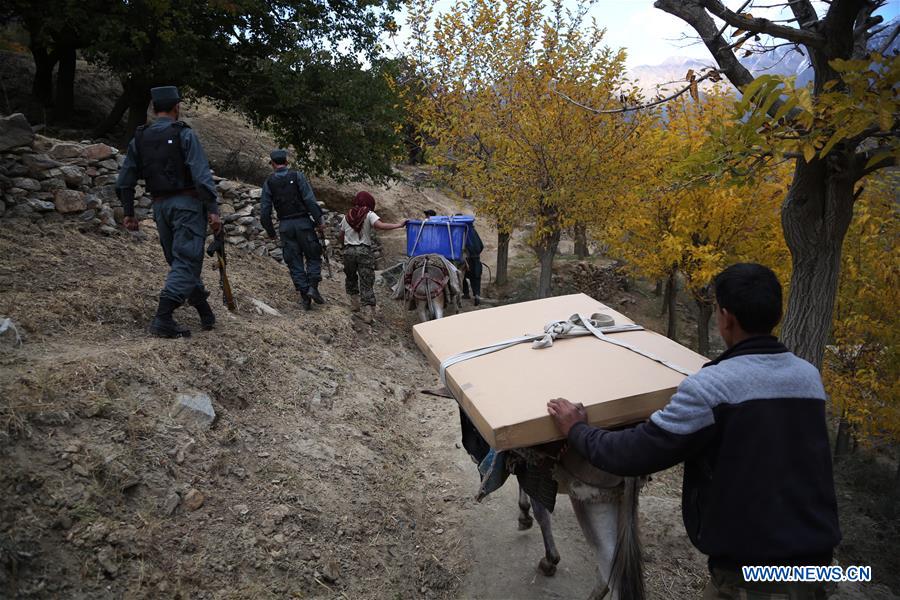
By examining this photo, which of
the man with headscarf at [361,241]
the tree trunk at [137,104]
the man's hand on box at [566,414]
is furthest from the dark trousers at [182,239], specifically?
the tree trunk at [137,104]

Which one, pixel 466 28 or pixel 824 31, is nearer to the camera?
pixel 824 31

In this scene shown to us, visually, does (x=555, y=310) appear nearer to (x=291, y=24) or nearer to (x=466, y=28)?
(x=466, y=28)

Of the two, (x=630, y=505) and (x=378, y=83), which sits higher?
(x=378, y=83)

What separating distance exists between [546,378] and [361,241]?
223 inches

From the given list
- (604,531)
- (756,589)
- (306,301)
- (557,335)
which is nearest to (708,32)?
(557,335)

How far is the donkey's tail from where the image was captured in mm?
2457

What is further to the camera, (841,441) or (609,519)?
(841,441)

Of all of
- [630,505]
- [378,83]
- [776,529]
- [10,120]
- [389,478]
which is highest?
[378,83]

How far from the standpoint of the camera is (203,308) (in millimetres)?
5125

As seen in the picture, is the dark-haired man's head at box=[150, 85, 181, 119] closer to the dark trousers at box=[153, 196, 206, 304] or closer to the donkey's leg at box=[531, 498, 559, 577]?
the dark trousers at box=[153, 196, 206, 304]

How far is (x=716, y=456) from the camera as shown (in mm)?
1825

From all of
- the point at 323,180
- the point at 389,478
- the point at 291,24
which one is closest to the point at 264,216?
the point at 389,478

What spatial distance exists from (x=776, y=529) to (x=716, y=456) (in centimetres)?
27

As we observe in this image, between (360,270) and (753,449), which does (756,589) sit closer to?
(753,449)
